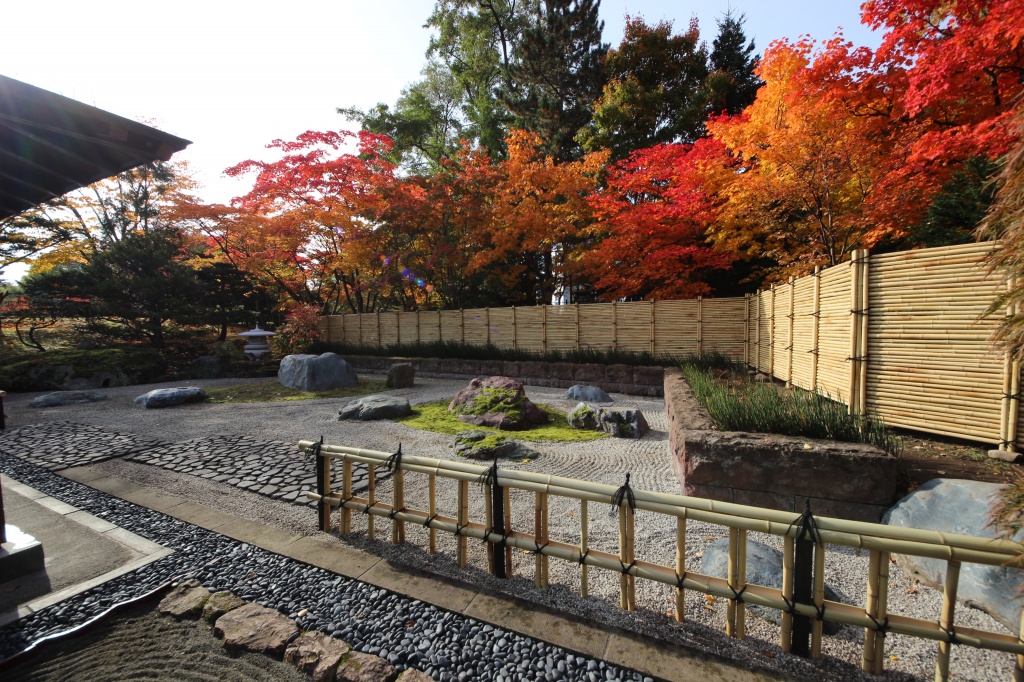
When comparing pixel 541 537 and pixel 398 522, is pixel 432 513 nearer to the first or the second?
pixel 398 522

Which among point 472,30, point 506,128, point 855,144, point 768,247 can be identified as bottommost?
point 768,247

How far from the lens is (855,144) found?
321 inches

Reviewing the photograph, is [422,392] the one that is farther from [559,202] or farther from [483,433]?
[559,202]

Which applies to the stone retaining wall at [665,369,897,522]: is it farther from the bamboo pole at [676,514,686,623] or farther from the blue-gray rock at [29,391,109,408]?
the blue-gray rock at [29,391,109,408]

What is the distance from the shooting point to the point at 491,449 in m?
4.98

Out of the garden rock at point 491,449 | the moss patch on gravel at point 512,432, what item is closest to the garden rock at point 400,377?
the moss patch on gravel at point 512,432

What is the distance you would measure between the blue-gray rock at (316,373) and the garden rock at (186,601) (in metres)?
8.30

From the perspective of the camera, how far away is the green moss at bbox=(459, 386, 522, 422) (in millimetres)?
6543

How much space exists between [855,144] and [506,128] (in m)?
13.7

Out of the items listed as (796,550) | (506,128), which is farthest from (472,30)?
(796,550)

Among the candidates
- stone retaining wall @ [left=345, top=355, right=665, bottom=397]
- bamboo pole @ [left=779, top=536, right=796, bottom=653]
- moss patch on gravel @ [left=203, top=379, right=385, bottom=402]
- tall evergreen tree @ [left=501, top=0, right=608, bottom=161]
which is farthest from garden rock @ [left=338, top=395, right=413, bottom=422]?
tall evergreen tree @ [left=501, top=0, right=608, bottom=161]

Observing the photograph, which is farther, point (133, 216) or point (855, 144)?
point (133, 216)

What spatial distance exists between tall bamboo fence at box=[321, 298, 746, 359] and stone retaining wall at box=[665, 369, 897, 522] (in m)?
7.19

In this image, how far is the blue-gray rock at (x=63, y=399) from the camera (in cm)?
821
